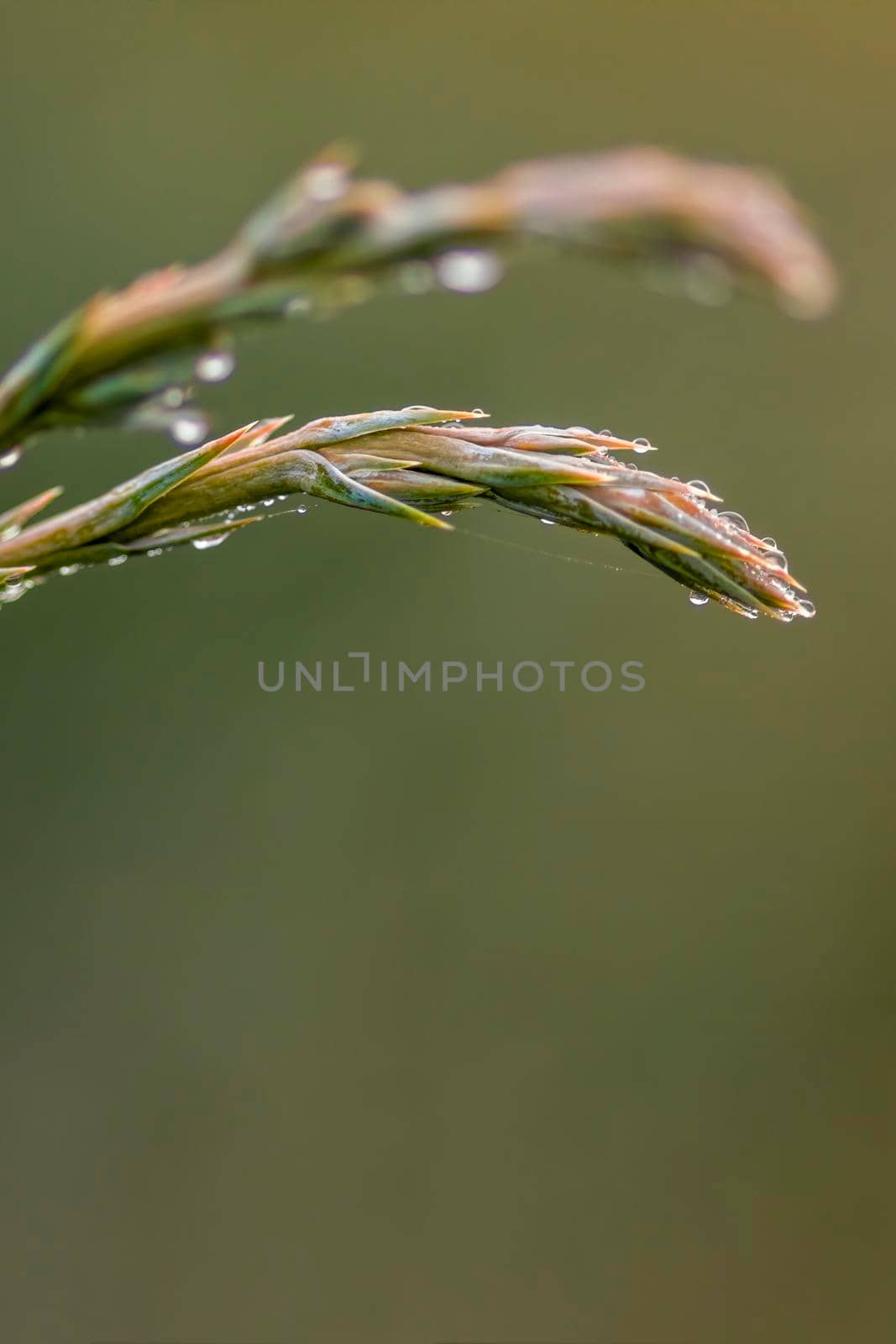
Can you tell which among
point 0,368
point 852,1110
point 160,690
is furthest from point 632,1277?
point 0,368

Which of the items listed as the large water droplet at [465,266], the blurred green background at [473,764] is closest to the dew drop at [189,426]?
the large water droplet at [465,266]

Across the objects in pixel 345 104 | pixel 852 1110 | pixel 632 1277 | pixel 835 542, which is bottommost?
pixel 632 1277

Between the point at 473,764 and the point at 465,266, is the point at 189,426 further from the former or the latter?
the point at 473,764

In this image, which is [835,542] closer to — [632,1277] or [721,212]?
[632,1277]

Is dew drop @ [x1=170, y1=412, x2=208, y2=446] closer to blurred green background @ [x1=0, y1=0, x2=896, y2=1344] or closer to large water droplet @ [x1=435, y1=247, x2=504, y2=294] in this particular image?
large water droplet @ [x1=435, y1=247, x2=504, y2=294]

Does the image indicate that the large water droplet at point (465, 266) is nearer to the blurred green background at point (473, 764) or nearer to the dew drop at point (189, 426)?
the dew drop at point (189, 426)

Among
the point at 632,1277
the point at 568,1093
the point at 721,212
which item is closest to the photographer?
the point at 721,212

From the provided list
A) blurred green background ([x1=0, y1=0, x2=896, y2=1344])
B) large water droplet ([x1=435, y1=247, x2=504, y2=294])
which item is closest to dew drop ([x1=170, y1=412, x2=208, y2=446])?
large water droplet ([x1=435, y1=247, x2=504, y2=294])

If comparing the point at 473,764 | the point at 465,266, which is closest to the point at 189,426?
the point at 465,266
